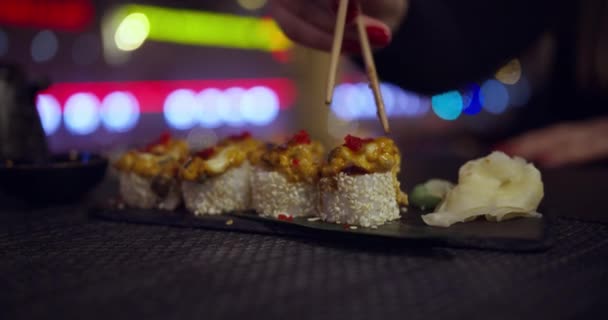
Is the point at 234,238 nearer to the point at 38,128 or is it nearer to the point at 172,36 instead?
the point at 38,128

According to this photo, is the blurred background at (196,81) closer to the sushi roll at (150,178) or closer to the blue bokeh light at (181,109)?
the blue bokeh light at (181,109)

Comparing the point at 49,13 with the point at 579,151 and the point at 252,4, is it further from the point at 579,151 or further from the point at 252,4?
the point at 579,151

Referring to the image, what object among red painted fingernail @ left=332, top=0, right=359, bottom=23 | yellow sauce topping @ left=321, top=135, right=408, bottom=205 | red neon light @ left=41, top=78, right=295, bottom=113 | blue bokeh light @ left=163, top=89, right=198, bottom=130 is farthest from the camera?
blue bokeh light @ left=163, top=89, right=198, bottom=130

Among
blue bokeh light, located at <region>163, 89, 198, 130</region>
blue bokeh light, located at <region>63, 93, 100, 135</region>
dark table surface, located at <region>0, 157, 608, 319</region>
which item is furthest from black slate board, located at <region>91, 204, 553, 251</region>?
blue bokeh light, located at <region>163, 89, 198, 130</region>

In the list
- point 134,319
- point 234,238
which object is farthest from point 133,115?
point 134,319

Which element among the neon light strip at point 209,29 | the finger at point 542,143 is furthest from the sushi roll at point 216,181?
the neon light strip at point 209,29

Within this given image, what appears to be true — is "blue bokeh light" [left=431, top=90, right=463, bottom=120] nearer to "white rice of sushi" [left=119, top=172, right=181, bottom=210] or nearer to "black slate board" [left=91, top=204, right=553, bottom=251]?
"white rice of sushi" [left=119, top=172, right=181, bottom=210]
